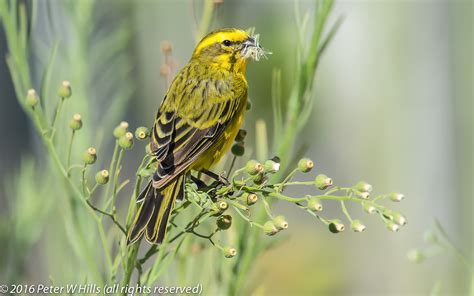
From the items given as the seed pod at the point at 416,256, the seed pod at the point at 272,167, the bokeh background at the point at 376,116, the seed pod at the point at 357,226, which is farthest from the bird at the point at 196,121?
the bokeh background at the point at 376,116

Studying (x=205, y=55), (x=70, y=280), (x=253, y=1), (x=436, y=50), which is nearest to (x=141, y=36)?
(x=253, y=1)

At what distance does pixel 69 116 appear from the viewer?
4.76 feet

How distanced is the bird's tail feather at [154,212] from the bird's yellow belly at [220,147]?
221 millimetres

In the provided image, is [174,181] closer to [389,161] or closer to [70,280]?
[70,280]

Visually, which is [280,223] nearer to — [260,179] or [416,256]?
[260,179]

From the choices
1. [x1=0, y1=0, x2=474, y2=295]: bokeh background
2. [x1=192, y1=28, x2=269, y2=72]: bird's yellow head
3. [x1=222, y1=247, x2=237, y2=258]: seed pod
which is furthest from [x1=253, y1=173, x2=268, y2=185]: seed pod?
[x1=0, y1=0, x2=474, y2=295]: bokeh background

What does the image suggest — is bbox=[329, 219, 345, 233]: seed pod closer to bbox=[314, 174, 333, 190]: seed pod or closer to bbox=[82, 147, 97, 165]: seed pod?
bbox=[314, 174, 333, 190]: seed pod

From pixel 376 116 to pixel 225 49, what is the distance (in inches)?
163

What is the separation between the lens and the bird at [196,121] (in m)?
1.40

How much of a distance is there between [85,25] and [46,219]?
1.41 ft

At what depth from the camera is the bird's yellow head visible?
83.0 inches

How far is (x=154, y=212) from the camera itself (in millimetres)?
1340

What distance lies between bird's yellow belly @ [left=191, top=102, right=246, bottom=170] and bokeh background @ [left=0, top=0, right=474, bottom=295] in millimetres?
2442

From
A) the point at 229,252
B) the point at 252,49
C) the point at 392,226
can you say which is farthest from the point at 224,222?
the point at 252,49
